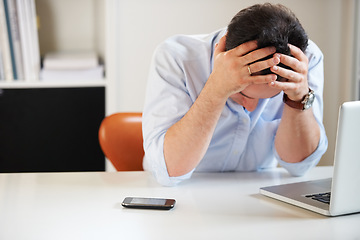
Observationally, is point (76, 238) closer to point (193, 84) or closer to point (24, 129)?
point (193, 84)

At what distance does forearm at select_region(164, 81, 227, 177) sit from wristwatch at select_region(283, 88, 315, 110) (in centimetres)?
20

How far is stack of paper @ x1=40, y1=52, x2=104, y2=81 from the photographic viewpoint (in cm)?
244

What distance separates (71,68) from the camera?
8.05 feet

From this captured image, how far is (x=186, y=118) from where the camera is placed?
1338 mm

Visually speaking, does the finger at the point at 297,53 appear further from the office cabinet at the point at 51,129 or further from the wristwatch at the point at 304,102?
the office cabinet at the point at 51,129

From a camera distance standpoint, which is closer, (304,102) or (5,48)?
(304,102)

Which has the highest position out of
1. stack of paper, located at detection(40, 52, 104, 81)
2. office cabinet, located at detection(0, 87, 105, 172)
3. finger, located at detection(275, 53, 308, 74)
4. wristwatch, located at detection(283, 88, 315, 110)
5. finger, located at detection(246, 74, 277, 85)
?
finger, located at detection(275, 53, 308, 74)

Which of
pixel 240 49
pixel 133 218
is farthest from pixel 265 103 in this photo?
pixel 133 218

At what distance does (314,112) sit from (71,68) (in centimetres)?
134

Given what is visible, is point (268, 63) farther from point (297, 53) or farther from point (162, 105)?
point (162, 105)

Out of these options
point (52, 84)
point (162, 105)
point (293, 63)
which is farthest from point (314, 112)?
point (52, 84)

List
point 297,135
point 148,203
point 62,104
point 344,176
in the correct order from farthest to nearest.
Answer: point 62,104 < point 297,135 < point 148,203 < point 344,176

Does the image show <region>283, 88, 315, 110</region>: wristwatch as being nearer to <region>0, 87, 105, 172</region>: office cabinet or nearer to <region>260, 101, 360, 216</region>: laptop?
<region>260, 101, 360, 216</region>: laptop

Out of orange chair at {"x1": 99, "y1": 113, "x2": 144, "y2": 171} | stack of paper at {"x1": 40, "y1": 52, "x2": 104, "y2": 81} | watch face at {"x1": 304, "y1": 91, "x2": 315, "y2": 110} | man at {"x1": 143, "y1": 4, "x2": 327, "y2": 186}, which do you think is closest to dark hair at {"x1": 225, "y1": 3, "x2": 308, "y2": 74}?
man at {"x1": 143, "y1": 4, "x2": 327, "y2": 186}
